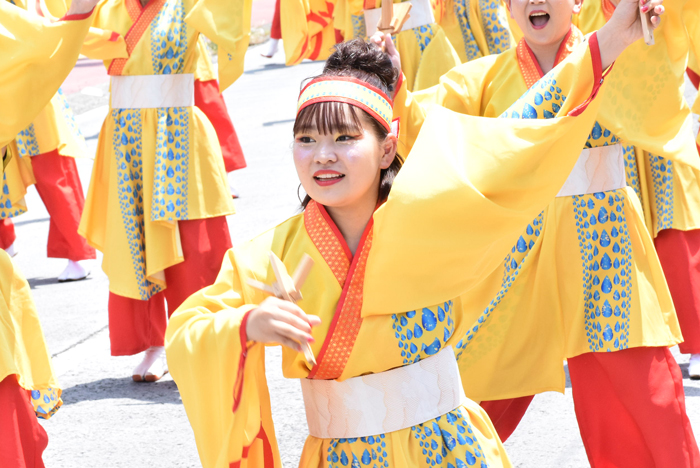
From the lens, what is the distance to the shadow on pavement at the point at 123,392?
3.82 metres

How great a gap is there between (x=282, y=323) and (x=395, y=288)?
0.32 m

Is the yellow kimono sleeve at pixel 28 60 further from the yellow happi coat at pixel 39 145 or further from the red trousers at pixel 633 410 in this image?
the yellow happi coat at pixel 39 145

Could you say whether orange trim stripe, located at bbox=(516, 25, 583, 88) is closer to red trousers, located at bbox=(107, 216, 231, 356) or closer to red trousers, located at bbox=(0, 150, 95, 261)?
red trousers, located at bbox=(107, 216, 231, 356)

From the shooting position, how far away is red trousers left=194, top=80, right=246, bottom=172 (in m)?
5.08

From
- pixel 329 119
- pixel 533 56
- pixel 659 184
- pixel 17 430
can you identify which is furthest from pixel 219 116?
pixel 329 119

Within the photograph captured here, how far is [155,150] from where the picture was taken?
12.7 ft

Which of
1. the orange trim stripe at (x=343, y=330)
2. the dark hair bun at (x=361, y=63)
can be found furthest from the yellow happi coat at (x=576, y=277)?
the orange trim stripe at (x=343, y=330)

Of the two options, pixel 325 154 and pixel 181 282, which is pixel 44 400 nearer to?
pixel 325 154

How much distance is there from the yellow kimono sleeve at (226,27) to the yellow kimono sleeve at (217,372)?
204cm

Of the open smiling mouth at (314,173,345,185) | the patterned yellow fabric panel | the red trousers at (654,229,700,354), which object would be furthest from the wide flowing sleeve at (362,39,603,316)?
the red trousers at (654,229,700,354)

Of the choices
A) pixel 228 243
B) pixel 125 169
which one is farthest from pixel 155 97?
pixel 228 243

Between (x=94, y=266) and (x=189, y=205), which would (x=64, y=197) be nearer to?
(x=94, y=266)

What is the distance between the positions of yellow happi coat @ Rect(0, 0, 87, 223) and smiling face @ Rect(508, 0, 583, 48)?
3.04 metres

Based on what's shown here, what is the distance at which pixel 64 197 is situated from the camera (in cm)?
539
